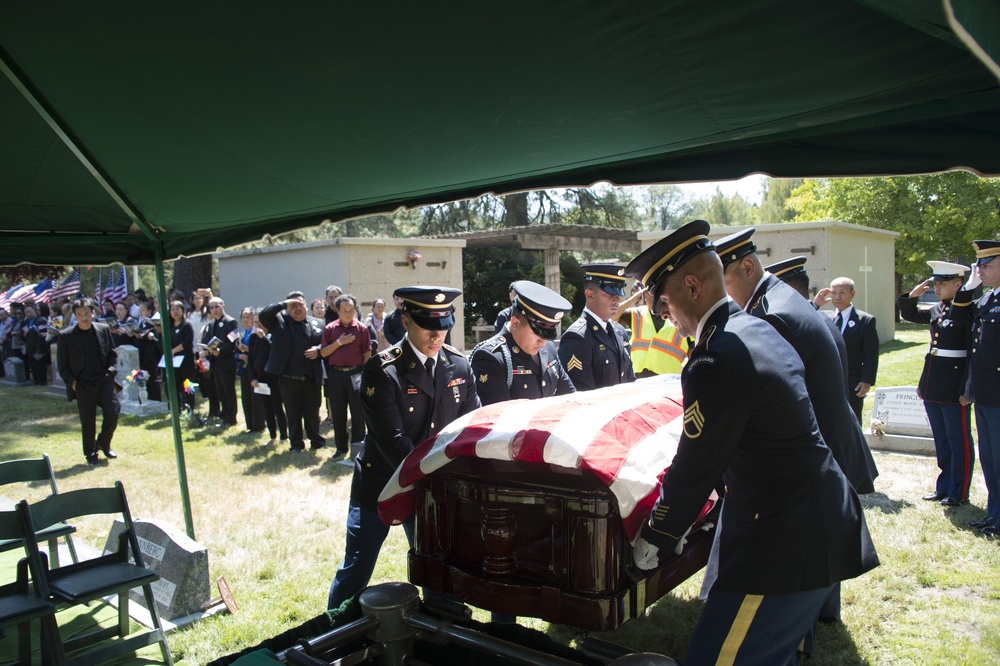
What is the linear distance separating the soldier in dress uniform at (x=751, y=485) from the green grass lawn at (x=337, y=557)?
1710 mm

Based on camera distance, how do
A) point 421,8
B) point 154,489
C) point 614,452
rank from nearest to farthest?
point 421,8 < point 614,452 < point 154,489

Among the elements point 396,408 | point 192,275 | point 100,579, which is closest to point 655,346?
point 396,408

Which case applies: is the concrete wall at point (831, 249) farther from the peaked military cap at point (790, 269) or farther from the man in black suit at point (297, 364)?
the peaked military cap at point (790, 269)

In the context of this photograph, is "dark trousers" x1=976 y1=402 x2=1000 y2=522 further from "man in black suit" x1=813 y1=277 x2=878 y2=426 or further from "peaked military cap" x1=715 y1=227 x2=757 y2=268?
"peaked military cap" x1=715 y1=227 x2=757 y2=268

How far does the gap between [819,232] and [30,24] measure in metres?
14.3

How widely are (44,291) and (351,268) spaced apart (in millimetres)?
11854

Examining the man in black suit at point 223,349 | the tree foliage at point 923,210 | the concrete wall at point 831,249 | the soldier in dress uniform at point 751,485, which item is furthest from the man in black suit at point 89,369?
the tree foliage at point 923,210

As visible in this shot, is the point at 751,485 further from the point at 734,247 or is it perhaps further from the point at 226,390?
the point at 226,390

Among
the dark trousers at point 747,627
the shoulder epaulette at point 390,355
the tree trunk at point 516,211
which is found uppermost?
the tree trunk at point 516,211

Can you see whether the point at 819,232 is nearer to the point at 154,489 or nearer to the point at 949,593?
the point at 949,593

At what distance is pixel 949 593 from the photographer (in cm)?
412

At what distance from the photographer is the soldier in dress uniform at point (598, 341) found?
15.8 feet

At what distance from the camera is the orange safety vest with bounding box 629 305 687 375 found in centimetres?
588

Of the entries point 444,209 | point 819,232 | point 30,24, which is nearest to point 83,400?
point 30,24
